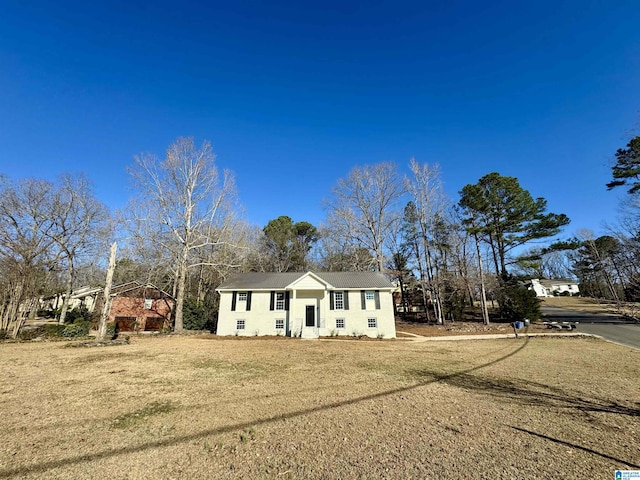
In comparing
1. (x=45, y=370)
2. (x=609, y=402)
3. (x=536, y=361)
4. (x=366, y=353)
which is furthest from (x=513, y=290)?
(x=45, y=370)

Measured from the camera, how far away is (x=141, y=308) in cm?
2445

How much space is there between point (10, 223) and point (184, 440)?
2944cm

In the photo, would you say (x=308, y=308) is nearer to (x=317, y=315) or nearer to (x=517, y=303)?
(x=317, y=315)

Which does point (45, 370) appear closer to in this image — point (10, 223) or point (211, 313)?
point (211, 313)

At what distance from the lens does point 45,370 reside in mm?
8484

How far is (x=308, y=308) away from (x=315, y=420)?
14638mm

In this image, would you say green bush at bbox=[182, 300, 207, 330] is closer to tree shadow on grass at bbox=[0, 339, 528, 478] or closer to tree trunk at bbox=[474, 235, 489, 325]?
tree shadow on grass at bbox=[0, 339, 528, 478]

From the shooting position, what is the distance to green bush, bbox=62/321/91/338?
16719mm

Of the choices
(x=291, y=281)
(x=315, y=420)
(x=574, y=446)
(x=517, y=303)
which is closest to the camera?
(x=574, y=446)

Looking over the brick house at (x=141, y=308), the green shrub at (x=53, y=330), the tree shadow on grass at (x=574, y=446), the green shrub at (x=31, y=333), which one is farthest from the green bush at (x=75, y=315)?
the tree shadow on grass at (x=574, y=446)

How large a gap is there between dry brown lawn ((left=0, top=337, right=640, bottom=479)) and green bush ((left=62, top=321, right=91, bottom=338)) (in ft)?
27.2

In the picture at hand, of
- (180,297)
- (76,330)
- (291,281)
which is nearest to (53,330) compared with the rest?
(76,330)

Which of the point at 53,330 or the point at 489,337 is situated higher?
the point at 53,330

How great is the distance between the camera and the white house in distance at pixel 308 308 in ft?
63.0
